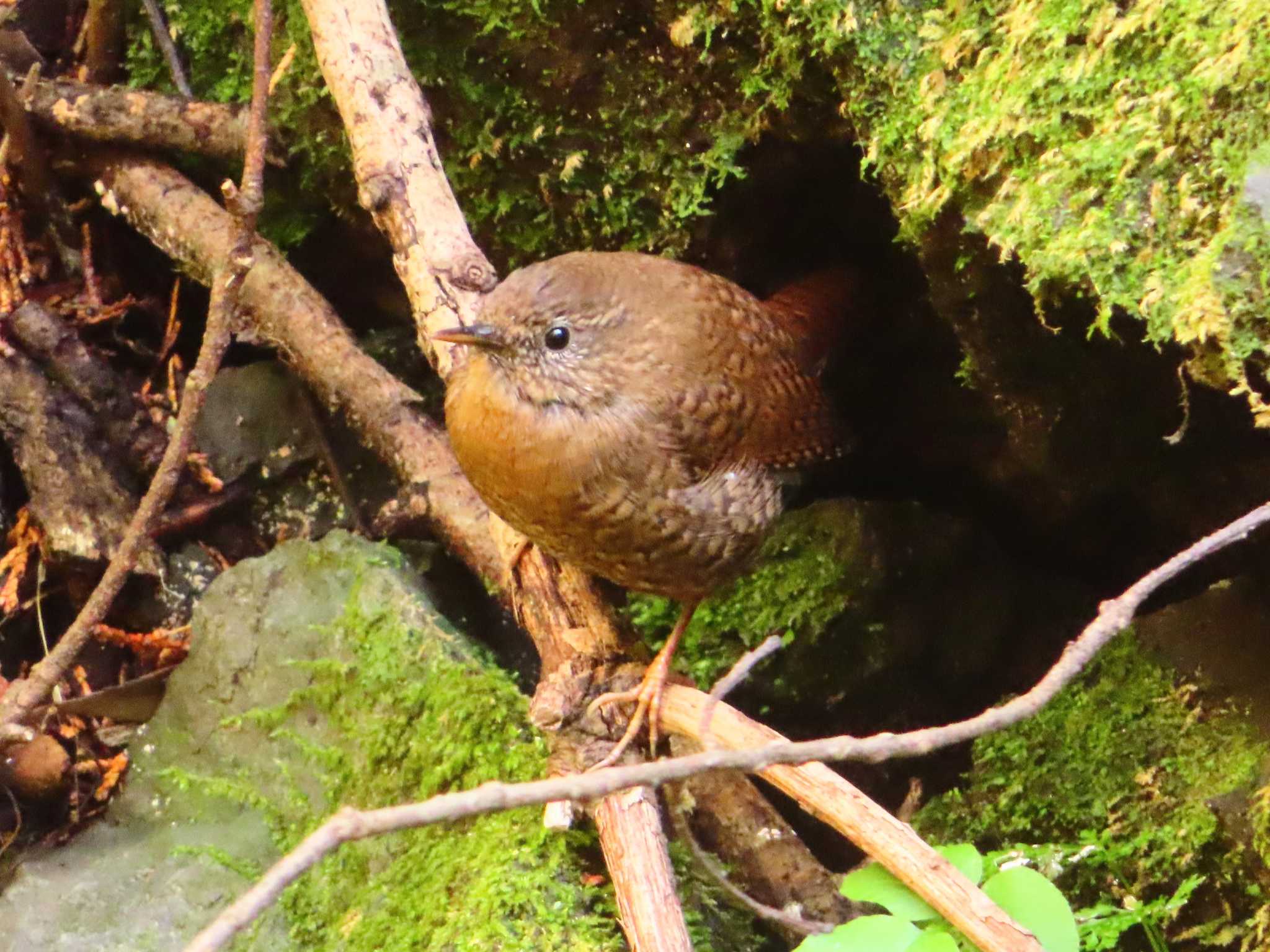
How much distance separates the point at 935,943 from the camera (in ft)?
4.73

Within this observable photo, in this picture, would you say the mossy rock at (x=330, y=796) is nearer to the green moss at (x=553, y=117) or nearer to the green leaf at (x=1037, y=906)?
the green leaf at (x=1037, y=906)

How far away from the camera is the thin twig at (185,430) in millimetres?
2291

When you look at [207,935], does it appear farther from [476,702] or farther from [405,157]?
[405,157]

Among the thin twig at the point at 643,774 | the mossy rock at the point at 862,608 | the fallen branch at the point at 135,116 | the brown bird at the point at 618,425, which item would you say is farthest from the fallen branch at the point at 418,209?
the thin twig at the point at 643,774

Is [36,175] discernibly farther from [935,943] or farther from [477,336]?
[935,943]

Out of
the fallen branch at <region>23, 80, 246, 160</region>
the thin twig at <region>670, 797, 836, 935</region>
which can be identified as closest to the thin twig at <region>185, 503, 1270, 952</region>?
the thin twig at <region>670, 797, 836, 935</region>

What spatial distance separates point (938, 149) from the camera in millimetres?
1943

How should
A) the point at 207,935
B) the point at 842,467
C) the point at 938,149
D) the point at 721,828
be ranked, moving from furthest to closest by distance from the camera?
the point at 842,467 < the point at 721,828 < the point at 938,149 < the point at 207,935

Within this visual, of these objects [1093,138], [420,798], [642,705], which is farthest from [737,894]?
[1093,138]

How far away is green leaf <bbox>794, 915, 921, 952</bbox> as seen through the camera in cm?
144

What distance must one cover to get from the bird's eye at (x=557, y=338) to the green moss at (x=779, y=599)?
3.65ft

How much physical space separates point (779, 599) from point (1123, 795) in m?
0.97

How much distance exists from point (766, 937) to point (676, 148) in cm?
177

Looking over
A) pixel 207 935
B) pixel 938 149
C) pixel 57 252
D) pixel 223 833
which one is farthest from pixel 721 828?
pixel 57 252
